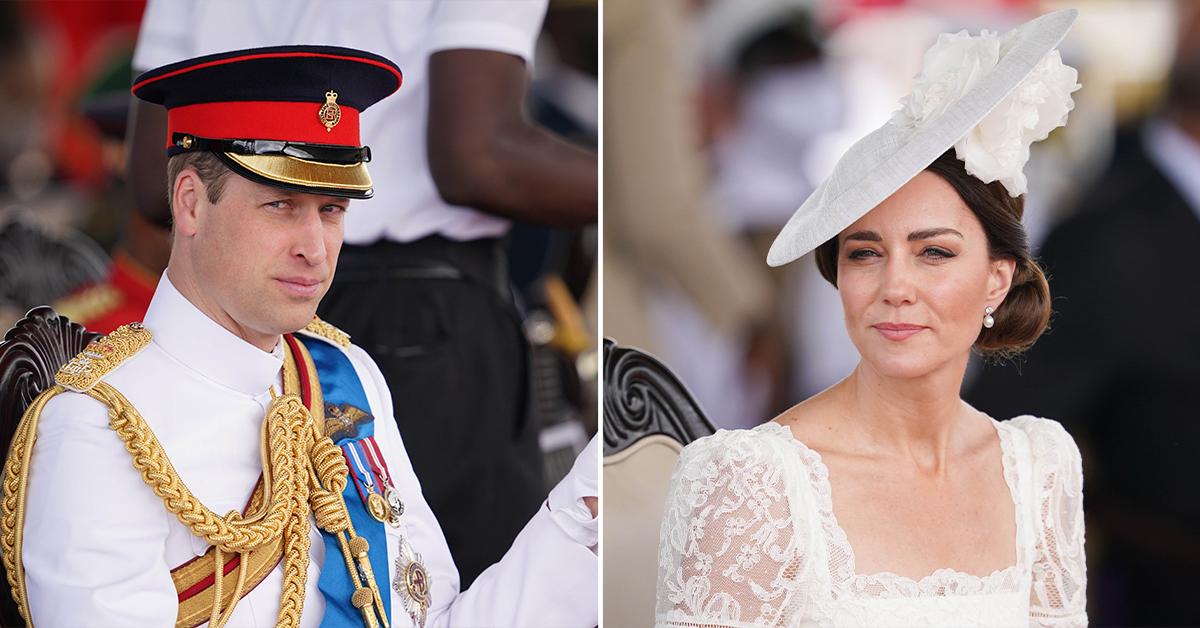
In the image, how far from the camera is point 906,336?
2.48 m

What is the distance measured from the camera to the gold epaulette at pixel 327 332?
7.94ft

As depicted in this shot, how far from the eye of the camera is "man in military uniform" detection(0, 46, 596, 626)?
6.90ft

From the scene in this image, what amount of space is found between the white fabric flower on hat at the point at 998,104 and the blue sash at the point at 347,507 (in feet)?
3.41

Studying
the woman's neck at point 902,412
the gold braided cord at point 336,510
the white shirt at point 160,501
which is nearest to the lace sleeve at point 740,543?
the woman's neck at point 902,412

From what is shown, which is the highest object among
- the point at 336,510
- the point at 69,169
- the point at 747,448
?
the point at 69,169

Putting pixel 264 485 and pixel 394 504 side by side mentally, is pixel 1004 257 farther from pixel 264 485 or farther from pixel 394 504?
pixel 264 485

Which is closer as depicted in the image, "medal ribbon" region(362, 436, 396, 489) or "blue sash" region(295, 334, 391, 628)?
"blue sash" region(295, 334, 391, 628)

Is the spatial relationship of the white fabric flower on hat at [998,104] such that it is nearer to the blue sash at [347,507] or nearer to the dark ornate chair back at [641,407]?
the dark ornate chair back at [641,407]

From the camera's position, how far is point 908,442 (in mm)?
2557

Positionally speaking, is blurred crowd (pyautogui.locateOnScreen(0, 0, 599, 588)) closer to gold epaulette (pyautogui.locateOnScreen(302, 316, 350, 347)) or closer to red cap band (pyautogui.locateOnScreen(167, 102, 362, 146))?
gold epaulette (pyautogui.locateOnScreen(302, 316, 350, 347))

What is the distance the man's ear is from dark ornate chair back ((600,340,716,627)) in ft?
2.94

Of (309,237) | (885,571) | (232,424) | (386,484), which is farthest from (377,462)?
(885,571)

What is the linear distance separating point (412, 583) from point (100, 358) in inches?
24.0

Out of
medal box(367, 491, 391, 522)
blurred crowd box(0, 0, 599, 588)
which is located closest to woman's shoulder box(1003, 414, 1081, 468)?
blurred crowd box(0, 0, 599, 588)
